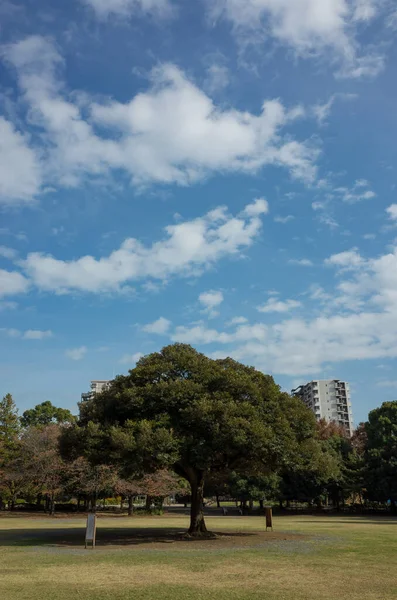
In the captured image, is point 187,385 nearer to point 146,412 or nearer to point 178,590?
point 146,412

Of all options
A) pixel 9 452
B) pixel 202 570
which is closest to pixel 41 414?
pixel 9 452

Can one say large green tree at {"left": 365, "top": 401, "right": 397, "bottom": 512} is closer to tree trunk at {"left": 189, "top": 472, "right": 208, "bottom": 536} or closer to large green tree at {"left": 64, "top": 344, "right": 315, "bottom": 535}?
large green tree at {"left": 64, "top": 344, "right": 315, "bottom": 535}

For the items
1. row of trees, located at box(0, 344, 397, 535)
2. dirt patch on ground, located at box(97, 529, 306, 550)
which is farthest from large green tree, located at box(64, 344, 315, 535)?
dirt patch on ground, located at box(97, 529, 306, 550)

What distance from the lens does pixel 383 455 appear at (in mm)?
47094

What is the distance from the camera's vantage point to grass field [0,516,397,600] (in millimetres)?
10453

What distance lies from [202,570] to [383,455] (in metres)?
38.8

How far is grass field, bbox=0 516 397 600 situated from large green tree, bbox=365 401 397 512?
1042 inches

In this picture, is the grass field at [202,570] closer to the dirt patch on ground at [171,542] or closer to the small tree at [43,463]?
the dirt patch on ground at [171,542]

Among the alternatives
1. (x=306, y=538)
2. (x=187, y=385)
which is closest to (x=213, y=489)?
(x=306, y=538)

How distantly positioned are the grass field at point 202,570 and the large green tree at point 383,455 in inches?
1042

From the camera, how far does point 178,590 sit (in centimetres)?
1079

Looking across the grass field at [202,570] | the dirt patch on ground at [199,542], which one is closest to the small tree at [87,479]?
the dirt patch on ground at [199,542]

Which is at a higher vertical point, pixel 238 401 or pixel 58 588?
pixel 238 401

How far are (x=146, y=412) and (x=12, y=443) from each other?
128 ft
